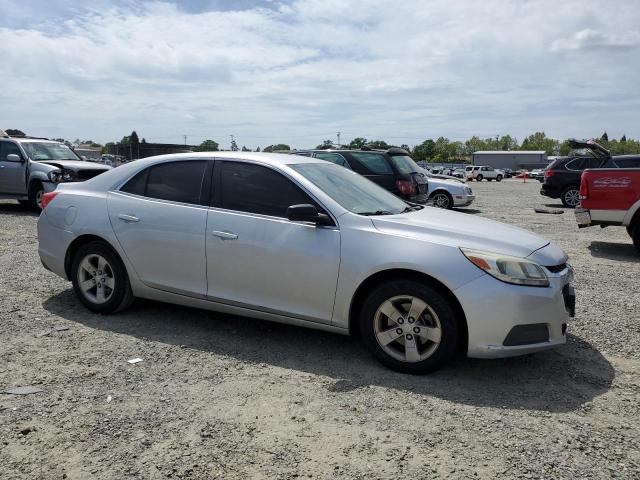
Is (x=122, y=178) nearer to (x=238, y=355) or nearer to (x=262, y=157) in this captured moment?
(x=262, y=157)

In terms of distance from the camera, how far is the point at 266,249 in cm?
421

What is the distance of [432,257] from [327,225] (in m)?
0.84

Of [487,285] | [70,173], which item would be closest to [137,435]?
[487,285]

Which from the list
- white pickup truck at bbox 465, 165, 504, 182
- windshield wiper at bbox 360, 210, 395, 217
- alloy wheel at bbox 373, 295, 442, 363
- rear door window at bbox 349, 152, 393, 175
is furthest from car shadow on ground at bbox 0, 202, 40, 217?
white pickup truck at bbox 465, 165, 504, 182

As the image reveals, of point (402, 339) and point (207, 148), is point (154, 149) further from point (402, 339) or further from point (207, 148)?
point (402, 339)

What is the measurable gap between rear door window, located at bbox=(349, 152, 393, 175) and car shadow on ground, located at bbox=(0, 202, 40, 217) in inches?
310

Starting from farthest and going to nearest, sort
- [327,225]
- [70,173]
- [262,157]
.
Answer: [70,173] < [262,157] < [327,225]

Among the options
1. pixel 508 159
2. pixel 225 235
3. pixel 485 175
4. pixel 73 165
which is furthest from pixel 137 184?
pixel 508 159

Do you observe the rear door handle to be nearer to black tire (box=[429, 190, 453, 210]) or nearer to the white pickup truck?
black tire (box=[429, 190, 453, 210])

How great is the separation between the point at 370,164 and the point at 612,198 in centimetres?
465

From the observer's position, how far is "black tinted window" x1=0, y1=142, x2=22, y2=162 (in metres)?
13.2

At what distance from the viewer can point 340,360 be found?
4152mm

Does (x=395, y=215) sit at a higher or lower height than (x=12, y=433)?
higher

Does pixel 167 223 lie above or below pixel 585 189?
below
